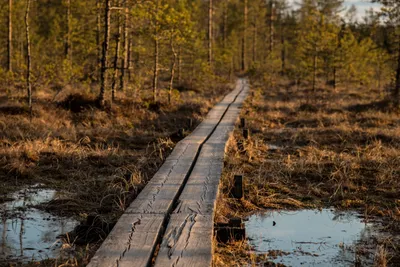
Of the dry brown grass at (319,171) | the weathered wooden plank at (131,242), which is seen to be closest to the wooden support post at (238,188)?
the dry brown grass at (319,171)

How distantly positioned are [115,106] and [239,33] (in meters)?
39.8

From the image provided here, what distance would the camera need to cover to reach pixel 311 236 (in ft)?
19.0

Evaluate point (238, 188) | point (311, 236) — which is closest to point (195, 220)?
point (311, 236)

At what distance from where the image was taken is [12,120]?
42.0 ft

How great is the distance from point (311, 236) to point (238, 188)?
135 cm

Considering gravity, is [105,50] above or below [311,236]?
above

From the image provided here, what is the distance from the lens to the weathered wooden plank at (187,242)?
4113mm

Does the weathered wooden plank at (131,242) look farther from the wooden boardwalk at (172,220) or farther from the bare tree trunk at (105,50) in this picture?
the bare tree trunk at (105,50)

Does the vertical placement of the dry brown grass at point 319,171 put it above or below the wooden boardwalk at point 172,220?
below

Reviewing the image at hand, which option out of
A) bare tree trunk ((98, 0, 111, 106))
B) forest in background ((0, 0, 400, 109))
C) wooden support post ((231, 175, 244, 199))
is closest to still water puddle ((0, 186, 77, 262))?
wooden support post ((231, 175, 244, 199))

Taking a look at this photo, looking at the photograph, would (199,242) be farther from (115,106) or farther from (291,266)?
(115,106)

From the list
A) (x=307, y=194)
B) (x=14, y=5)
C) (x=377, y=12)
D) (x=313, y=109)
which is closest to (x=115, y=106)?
A: (x=313, y=109)

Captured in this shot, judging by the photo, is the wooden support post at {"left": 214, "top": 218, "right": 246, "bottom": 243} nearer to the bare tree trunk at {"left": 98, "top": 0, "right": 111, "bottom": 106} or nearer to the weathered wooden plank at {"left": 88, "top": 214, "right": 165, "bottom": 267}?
the weathered wooden plank at {"left": 88, "top": 214, "right": 165, "bottom": 267}

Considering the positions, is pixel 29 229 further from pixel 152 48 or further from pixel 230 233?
pixel 152 48
